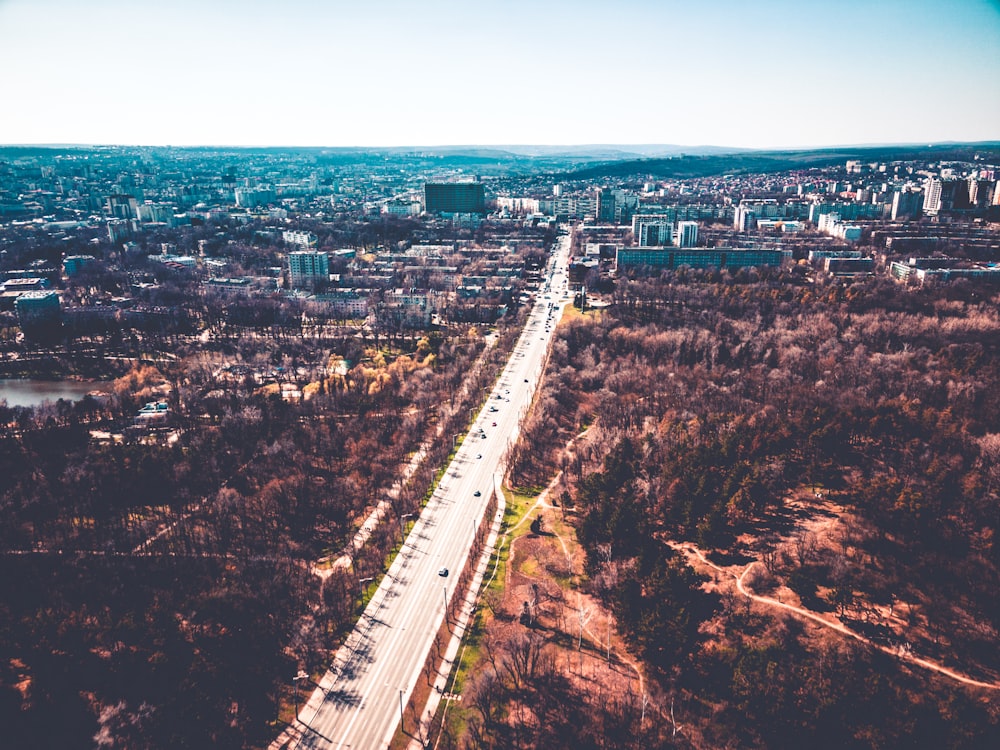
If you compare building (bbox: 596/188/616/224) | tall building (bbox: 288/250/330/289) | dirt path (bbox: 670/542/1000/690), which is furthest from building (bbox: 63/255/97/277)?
dirt path (bbox: 670/542/1000/690)

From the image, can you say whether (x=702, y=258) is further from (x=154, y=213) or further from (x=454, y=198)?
(x=154, y=213)

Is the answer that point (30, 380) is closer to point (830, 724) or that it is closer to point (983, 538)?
point (830, 724)

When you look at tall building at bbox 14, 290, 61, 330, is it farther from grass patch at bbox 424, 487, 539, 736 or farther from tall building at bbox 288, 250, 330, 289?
grass patch at bbox 424, 487, 539, 736

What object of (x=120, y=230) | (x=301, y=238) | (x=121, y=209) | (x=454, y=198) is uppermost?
(x=454, y=198)

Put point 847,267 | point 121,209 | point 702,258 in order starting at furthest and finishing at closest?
point 121,209 < point 702,258 < point 847,267

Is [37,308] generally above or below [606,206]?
below

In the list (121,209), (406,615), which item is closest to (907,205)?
(406,615)

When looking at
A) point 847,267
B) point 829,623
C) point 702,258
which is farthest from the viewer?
point 702,258

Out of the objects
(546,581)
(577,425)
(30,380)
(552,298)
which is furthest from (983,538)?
(30,380)
